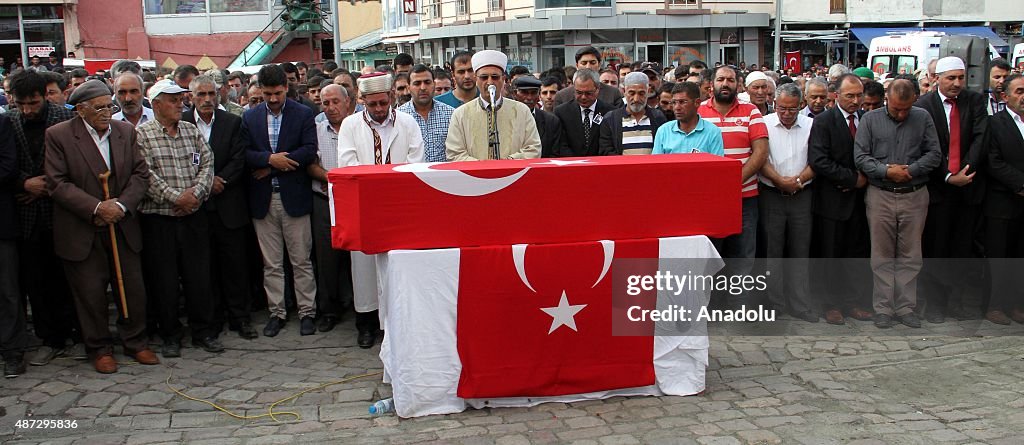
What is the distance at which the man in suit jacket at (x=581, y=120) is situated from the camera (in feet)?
26.8

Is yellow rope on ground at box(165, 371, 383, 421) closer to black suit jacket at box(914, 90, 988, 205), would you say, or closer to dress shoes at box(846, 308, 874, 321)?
dress shoes at box(846, 308, 874, 321)

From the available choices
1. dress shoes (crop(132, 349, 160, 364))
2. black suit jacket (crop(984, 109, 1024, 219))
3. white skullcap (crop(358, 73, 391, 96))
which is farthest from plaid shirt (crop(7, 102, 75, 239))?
black suit jacket (crop(984, 109, 1024, 219))

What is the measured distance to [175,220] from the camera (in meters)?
6.92

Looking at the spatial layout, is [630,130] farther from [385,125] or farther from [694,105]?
[385,125]

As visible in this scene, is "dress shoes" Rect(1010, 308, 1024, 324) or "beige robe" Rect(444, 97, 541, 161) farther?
"dress shoes" Rect(1010, 308, 1024, 324)

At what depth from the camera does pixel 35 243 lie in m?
6.87

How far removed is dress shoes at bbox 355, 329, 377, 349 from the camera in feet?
23.2

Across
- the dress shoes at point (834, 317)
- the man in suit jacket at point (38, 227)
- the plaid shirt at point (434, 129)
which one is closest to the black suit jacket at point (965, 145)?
the dress shoes at point (834, 317)

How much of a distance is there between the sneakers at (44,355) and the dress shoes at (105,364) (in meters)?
0.49

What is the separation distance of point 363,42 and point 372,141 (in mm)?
35648

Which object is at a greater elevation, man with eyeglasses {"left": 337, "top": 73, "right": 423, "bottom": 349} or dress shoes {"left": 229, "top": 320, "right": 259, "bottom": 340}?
man with eyeglasses {"left": 337, "top": 73, "right": 423, "bottom": 349}

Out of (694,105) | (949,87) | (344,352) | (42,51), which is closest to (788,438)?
(694,105)

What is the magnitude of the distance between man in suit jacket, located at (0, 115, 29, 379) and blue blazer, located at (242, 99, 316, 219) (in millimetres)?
1656

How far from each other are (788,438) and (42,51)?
2761cm
